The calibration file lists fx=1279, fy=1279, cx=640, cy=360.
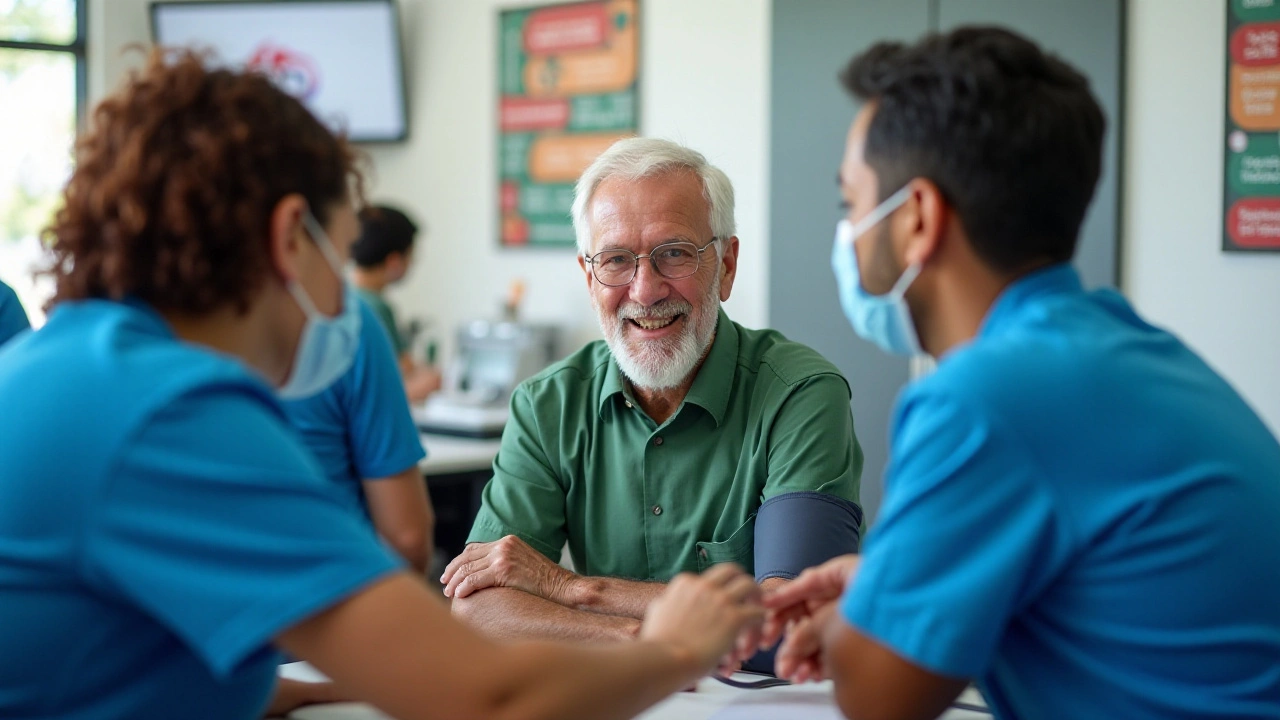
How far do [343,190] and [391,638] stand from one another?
470 mm

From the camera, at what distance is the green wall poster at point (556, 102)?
500 centimetres

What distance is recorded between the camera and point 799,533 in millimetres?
1943

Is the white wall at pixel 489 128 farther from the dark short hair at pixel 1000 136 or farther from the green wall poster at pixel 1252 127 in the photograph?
the dark short hair at pixel 1000 136

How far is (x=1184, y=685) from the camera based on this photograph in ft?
3.72

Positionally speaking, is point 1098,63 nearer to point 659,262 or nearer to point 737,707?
point 659,262

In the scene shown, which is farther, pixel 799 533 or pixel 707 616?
pixel 799 533

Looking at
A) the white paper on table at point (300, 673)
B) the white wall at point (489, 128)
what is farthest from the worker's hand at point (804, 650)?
the white wall at point (489, 128)

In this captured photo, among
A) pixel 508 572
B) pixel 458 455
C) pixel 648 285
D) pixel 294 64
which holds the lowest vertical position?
pixel 458 455

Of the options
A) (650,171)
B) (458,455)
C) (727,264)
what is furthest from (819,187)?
(650,171)

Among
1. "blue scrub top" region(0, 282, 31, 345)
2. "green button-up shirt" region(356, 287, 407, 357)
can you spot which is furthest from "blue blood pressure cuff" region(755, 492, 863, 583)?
"green button-up shirt" region(356, 287, 407, 357)

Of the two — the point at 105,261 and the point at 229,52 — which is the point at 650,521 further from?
the point at 229,52

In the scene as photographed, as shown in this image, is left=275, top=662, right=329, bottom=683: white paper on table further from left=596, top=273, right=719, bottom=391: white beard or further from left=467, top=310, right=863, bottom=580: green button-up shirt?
left=596, top=273, right=719, bottom=391: white beard

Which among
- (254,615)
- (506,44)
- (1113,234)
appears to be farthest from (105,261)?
(506,44)

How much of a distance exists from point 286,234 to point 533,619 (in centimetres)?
92
